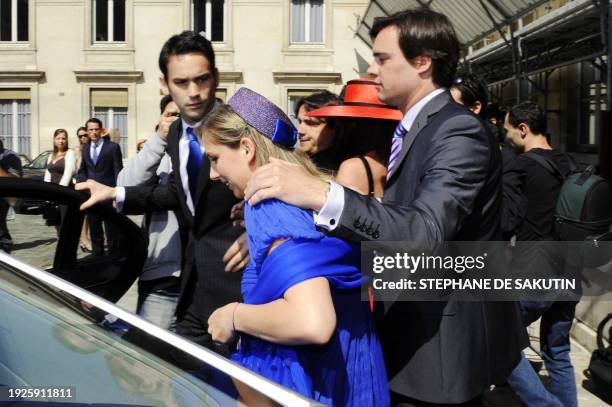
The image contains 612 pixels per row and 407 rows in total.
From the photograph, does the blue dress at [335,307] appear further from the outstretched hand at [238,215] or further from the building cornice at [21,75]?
the building cornice at [21,75]

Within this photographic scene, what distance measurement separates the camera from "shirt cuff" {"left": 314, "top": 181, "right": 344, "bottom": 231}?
5.33 ft

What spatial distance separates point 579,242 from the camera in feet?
13.4

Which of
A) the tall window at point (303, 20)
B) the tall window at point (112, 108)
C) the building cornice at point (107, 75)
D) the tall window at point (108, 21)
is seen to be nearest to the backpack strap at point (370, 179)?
the tall window at point (303, 20)

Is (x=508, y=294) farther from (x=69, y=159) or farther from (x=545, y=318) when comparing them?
(x=69, y=159)

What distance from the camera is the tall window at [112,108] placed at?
26.0m

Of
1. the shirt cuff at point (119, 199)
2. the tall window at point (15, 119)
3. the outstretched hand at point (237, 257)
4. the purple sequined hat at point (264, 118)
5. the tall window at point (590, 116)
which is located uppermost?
the tall window at point (15, 119)

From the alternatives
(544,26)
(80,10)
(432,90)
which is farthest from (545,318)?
(80,10)

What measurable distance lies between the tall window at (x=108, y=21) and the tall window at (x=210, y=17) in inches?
100

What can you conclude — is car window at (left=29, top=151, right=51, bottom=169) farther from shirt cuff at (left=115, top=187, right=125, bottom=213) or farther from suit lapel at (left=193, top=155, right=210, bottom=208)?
suit lapel at (left=193, top=155, right=210, bottom=208)

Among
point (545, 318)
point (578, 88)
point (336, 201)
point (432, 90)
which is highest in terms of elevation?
point (578, 88)

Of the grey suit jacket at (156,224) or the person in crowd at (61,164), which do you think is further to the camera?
the person in crowd at (61,164)

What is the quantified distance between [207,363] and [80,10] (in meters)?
26.4

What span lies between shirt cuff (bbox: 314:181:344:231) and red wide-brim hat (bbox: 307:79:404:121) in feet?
4.43

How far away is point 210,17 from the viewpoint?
2605 centimetres
